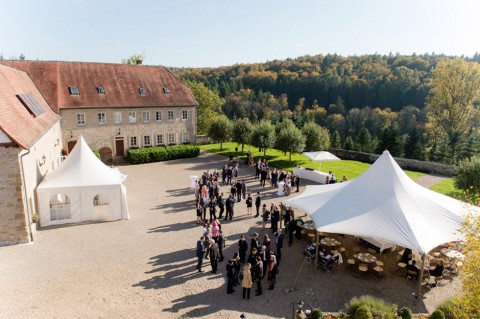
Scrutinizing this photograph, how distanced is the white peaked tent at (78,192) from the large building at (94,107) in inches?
29.6

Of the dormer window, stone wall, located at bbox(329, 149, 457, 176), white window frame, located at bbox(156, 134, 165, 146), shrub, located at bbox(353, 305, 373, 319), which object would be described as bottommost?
stone wall, located at bbox(329, 149, 457, 176)

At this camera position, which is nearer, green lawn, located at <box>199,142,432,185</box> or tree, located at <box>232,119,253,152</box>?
green lawn, located at <box>199,142,432,185</box>

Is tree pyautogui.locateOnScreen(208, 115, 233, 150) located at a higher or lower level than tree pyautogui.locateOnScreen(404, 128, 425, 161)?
higher

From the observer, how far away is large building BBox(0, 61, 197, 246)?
17.8m

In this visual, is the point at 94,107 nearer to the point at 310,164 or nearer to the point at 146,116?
the point at 146,116

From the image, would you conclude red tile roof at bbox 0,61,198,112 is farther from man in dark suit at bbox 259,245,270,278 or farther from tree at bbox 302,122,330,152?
man in dark suit at bbox 259,245,270,278

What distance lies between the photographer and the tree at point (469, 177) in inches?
789

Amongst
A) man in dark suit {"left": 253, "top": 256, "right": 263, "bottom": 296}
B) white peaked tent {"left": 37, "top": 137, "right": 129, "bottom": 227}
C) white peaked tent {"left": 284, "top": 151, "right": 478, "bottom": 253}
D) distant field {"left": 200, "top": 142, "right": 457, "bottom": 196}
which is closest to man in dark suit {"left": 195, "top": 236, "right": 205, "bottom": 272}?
man in dark suit {"left": 253, "top": 256, "right": 263, "bottom": 296}

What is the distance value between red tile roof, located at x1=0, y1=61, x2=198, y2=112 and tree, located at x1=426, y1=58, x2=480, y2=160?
90.8 feet

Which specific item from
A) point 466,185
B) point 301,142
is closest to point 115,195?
point 301,142

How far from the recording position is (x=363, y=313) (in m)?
8.74

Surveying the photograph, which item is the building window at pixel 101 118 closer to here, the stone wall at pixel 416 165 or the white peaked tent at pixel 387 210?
the white peaked tent at pixel 387 210

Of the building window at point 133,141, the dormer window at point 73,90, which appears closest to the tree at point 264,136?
the building window at point 133,141

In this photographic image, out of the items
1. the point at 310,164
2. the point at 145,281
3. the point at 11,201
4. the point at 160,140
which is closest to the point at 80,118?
the point at 160,140
